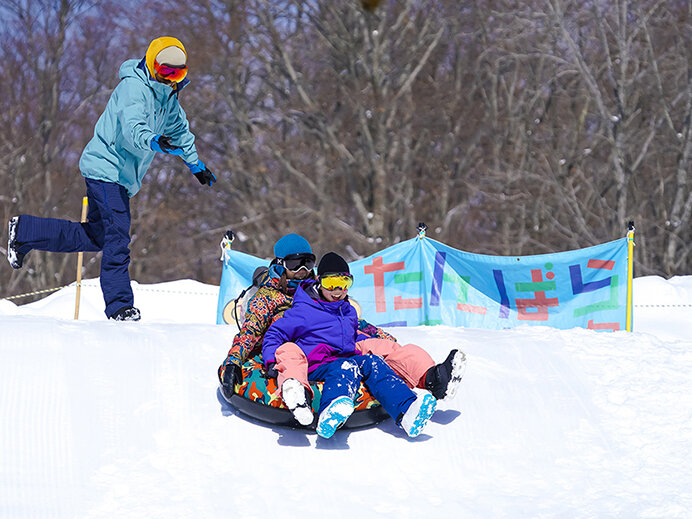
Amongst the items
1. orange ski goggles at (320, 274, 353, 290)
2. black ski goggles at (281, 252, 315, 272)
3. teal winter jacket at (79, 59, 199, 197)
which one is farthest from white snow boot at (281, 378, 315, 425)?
teal winter jacket at (79, 59, 199, 197)

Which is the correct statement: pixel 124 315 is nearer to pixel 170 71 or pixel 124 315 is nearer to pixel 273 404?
pixel 170 71

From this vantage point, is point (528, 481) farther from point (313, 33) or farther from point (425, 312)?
point (313, 33)

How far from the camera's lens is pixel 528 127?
20141 mm

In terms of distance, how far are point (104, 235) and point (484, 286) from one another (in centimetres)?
332

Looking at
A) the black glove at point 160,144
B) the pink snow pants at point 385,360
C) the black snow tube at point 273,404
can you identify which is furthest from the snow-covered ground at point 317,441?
the black glove at point 160,144

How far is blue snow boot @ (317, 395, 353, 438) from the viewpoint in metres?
4.09

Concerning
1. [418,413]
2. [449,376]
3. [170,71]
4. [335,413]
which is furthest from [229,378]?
[170,71]

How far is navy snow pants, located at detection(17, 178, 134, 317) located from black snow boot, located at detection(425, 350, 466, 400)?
7.51 feet

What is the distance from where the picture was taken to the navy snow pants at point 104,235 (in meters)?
5.66

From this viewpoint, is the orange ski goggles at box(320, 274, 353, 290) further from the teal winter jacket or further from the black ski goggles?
the teal winter jacket

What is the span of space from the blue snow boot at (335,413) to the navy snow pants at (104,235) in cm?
216

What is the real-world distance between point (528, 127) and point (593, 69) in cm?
229

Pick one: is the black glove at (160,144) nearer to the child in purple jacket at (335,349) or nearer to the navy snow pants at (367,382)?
the child in purple jacket at (335,349)

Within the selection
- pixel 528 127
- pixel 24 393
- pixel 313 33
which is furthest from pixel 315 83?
pixel 24 393
